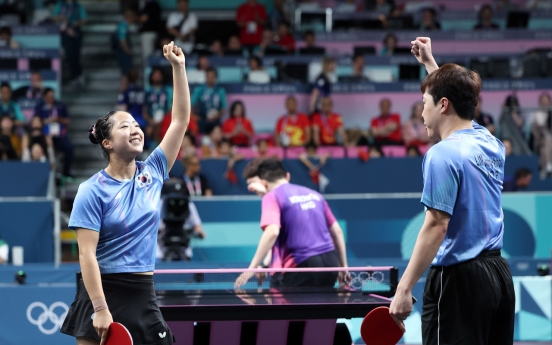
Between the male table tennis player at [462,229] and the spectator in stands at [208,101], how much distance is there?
9197 mm

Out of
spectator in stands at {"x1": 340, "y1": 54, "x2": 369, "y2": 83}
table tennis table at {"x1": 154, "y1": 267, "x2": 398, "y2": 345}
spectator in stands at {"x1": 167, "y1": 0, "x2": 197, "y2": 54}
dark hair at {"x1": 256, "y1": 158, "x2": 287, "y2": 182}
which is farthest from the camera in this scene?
spectator in stands at {"x1": 167, "y1": 0, "x2": 197, "y2": 54}

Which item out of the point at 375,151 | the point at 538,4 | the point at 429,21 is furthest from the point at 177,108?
the point at 538,4

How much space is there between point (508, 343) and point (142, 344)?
1.59 metres

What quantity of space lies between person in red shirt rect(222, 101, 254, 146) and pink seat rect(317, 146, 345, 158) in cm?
108

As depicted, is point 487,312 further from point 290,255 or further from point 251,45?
point 251,45

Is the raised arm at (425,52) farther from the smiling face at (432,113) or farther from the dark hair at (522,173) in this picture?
the dark hair at (522,173)

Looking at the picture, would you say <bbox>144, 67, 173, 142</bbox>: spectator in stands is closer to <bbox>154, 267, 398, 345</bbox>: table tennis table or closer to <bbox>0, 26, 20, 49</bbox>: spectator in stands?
<bbox>0, 26, 20, 49</bbox>: spectator in stands

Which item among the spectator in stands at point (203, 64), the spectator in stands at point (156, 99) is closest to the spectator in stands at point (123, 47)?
the spectator in stands at point (203, 64)

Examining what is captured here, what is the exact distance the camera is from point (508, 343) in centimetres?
355

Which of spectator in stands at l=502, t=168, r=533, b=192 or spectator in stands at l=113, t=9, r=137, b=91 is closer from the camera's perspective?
spectator in stands at l=502, t=168, r=533, b=192

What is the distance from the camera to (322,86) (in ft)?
42.7

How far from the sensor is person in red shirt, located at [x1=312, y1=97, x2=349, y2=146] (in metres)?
12.4

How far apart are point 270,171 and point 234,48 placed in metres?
8.57

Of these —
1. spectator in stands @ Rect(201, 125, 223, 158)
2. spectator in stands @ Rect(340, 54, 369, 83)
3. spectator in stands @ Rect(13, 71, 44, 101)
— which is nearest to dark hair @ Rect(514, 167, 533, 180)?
spectator in stands @ Rect(340, 54, 369, 83)
